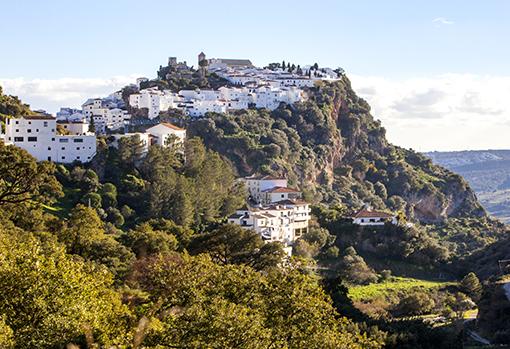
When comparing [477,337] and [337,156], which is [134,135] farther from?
[337,156]

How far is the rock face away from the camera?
9569cm

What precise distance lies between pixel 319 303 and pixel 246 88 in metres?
98.3

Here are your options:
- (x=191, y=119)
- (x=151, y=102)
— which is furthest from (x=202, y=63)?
(x=191, y=119)

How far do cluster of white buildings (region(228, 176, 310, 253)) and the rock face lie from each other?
665 centimetres

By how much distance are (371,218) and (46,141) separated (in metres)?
33.2

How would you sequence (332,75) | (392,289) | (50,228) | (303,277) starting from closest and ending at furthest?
(303,277) < (50,228) < (392,289) < (332,75)

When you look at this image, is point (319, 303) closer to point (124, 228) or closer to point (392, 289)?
point (392, 289)

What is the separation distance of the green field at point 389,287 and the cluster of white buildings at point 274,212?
27.8ft

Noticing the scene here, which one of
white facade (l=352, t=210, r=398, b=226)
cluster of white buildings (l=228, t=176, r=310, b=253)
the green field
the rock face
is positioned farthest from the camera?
the rock face

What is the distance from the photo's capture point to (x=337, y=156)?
117000 millimetres

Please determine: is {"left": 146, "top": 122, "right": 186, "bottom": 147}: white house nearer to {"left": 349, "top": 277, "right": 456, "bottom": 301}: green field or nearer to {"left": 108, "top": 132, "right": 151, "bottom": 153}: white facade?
{"left": 108, "top": 132, "right": 151, "bottom": 153}: white facade

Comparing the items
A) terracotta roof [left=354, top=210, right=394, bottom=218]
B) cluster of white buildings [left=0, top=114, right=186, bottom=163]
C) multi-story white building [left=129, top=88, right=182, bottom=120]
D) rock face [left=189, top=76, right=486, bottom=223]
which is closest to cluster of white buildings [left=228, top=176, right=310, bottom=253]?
terracotta roof [left=354, top=210, right=394, bottom=218]

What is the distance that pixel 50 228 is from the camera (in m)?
51.4

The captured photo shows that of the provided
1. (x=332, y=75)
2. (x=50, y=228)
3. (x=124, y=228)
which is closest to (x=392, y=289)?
(x=124, y=228)
